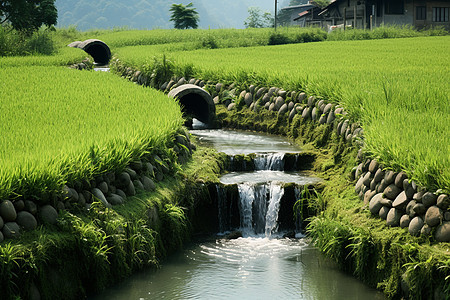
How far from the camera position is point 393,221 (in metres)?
6.89

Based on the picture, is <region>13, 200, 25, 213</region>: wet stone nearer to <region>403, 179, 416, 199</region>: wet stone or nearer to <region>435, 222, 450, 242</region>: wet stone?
<region>403, 179, 416, 199</region>: wet stone

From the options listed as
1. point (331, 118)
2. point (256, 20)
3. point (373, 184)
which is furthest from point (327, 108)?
point (256, 20)

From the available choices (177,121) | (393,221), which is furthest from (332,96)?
(393,221)

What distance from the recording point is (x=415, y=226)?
6.46 meters

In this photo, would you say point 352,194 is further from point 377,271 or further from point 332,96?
point 332,96

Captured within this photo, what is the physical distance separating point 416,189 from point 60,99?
23.4ft

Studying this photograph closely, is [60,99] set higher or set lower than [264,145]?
higher

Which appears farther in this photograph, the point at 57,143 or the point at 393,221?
the point at 57,143

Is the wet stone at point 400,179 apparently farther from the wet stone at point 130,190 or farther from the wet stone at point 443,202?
the wet stone at point 130,190

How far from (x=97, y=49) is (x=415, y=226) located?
2645 centimetres

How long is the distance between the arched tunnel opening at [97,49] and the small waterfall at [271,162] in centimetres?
1951

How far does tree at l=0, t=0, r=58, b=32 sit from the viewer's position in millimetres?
22734

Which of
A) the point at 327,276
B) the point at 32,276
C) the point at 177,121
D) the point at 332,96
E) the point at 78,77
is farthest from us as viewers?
the point at 78,77

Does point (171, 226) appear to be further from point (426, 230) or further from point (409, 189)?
point (426, 230)
